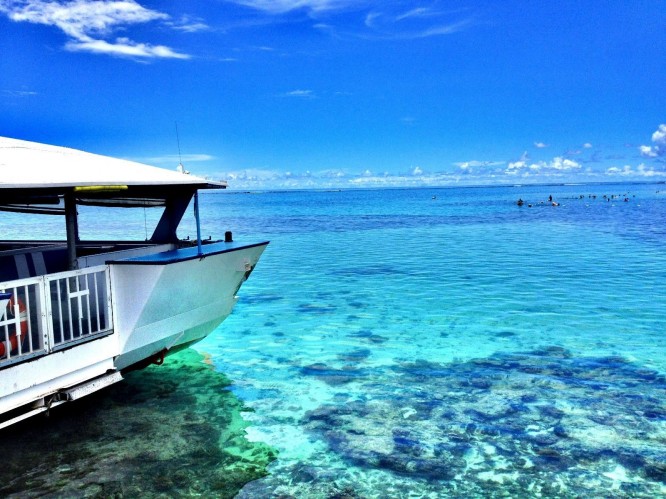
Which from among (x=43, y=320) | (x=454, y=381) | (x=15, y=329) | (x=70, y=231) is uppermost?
(x=70, y=231)

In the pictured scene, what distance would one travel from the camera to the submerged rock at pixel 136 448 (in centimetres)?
603

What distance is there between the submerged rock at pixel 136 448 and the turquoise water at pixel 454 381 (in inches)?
15.8

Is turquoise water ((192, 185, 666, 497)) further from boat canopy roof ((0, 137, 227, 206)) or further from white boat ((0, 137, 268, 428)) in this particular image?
boat canopy roof ((0, 137, 227, 206))

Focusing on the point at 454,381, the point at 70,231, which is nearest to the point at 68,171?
the point at 70,231

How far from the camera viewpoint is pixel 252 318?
1420 cm

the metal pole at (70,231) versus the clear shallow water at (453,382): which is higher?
the metal pole at (70,231)

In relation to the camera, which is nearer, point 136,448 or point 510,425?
point 136,448

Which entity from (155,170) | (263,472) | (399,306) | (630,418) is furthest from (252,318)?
(630,418)

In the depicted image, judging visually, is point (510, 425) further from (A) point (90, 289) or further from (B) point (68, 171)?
(B) point (68, 171)

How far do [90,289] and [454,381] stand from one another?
19.0 ft

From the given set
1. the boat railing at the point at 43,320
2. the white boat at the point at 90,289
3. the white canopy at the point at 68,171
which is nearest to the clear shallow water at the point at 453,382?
the white boat at the point at 90,289

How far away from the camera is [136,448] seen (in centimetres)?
686

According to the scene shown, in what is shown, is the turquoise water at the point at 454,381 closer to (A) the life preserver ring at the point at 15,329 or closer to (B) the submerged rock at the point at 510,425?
(B) the submerged rock at the point at 510,425

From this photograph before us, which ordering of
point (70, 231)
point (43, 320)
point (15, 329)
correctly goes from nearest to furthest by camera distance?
point (43, 320) < point (15, 329) < point (70, 231)
